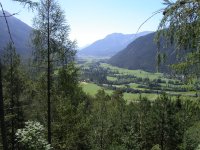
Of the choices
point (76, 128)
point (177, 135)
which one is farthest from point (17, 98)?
point (177, 135)

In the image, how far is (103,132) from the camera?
45062 mm

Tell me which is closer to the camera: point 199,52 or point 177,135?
point 199,52

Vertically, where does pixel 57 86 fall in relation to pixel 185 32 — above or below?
below

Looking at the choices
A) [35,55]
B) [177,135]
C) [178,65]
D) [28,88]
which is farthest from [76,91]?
[178,65]

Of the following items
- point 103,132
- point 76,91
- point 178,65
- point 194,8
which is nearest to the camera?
point 194,8

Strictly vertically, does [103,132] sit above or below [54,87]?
below

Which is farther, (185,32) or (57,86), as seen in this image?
(57,86)

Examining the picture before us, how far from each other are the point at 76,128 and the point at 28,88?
8213 millimetres

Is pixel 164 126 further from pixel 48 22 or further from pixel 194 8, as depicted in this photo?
pixel 194 8

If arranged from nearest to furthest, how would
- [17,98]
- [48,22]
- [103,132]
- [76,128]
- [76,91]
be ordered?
[48,22]
[76,128]
[17,98]
[76,91]
[103,132]

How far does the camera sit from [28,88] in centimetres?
3234

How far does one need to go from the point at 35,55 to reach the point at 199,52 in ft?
55.0

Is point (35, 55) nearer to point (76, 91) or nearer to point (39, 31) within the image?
point (39, 31)

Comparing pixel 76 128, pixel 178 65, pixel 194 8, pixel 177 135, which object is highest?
pixel 194 8
